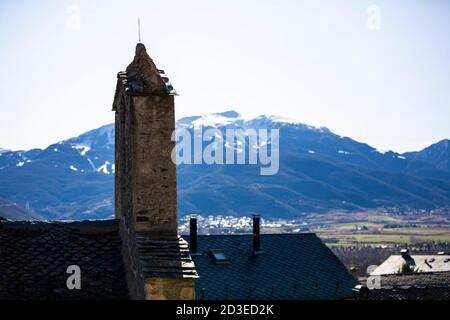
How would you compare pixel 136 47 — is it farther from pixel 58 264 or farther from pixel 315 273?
pixel 315 273

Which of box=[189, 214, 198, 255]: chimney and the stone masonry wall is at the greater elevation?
the stone masonry wall

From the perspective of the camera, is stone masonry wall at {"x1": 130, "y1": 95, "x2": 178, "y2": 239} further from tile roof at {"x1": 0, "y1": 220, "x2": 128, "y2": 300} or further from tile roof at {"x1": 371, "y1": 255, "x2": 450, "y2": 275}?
tile roof at {"x1": 371, "y1": 255, "x2": 450, "y2": 275}

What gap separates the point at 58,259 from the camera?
44.2 feet

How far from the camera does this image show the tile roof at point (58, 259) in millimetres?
12812

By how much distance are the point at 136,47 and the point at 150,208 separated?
3137 millimetres

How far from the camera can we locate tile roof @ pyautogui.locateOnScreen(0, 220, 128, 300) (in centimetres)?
1281

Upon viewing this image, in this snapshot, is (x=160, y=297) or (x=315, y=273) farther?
(x=315, y=273)

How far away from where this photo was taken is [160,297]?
14484 millimetres

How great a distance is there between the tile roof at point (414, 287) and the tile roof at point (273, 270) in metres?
5.09

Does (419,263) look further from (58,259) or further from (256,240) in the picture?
(58,259)

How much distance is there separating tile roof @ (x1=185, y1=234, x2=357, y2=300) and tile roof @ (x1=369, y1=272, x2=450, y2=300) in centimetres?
509

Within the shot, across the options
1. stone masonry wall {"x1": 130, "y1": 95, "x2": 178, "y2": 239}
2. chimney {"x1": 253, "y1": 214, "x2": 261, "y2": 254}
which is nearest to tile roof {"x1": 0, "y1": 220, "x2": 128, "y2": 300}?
stone masonry wall {"x1": 130, "y1": 95, "x2": 178, "y2": 239}

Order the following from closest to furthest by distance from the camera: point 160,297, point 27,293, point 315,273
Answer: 1. point 27,293
2. point 160,297
3. point 315,273
